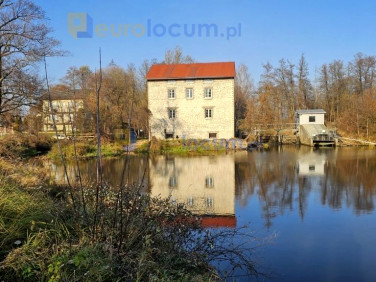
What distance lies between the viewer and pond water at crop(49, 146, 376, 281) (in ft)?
18.7

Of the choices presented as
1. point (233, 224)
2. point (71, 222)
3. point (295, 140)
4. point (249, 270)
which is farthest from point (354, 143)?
point (71, 222)

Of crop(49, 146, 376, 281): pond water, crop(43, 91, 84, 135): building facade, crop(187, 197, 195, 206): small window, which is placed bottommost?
crop(49, 146, 376, 281): pond water

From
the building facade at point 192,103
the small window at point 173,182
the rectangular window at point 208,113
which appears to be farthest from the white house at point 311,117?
the small window at point 173,182

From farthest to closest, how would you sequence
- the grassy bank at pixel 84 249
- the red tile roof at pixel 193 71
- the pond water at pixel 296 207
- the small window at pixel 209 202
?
the red tile roof at pixel 193 71 < the small window at pixel 209 202 < the pond water at pixel 296 207 < the grassy bank at pixel 84 249

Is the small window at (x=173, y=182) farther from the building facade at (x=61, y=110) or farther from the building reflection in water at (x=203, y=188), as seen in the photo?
the building facade at (x=61, y=110)

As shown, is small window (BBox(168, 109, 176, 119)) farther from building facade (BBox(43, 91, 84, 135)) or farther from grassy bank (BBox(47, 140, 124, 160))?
building facade (BBox(43, 91, 84, 135))

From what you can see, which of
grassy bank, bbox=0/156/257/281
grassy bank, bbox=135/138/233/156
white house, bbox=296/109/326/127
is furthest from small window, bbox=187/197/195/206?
white house, bbox=296/109/326/127

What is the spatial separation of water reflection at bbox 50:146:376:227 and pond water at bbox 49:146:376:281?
1.0 inches

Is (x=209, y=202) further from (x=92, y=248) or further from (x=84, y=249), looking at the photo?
(x=84, y=249)

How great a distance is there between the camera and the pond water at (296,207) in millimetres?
5712

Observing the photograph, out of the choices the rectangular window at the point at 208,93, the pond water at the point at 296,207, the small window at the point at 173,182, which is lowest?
the pond water at the point at 296,207

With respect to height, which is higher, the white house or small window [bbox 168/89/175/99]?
small window [bbox 168/89/175/99]

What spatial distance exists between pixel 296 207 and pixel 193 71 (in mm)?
25901

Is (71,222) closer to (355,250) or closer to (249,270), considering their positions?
(249,270)
